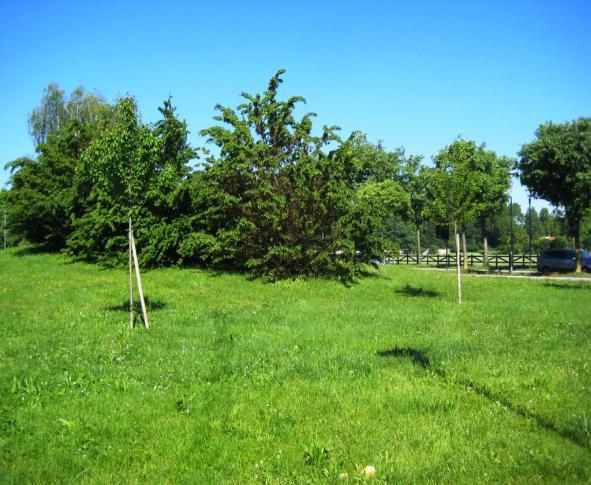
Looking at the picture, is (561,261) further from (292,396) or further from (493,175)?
(292,396)

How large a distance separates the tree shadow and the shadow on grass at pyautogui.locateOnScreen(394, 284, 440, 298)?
8.16 meters

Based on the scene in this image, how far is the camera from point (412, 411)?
546 cm

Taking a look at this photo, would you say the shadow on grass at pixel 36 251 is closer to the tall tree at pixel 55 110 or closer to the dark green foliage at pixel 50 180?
the dark green foliage at pixel 50 180

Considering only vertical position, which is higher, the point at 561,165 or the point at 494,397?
the point at 561,165

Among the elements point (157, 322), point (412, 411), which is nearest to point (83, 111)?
point (157, 322)

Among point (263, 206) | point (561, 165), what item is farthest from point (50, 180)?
point (561, 165)

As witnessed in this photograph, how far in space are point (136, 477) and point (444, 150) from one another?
39797mm

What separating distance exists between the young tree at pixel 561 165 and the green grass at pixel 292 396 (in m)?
21.2

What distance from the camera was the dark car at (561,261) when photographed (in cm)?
3164

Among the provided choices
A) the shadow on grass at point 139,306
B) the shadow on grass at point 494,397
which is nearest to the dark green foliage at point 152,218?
the shadow on grass at point 139,306

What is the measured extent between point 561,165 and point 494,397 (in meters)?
28.4

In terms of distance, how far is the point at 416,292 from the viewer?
56.0ft

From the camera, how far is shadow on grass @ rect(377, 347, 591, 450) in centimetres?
469

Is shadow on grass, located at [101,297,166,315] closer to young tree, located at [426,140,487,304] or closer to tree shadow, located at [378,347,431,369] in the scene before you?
tree shadow, located at [378,347,431,369]
